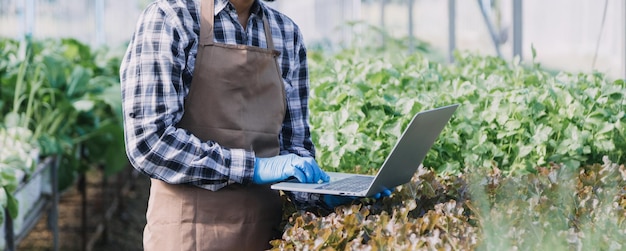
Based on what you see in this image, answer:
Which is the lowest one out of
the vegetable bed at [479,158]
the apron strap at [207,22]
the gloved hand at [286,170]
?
the vegetable bed at [479,158]

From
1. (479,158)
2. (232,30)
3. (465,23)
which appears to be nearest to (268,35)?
(232,30)

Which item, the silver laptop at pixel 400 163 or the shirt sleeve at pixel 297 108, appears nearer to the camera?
the silver laptop at pixel 400 163

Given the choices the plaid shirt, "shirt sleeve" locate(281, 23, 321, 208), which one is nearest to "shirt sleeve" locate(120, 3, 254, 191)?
the plaid shirt

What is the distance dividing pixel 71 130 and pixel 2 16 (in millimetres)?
2574

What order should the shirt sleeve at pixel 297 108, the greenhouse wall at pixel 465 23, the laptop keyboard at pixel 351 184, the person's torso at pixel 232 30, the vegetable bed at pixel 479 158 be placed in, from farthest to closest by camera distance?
the greenhouse wall at pixel 465 23 → the shirt sleeve at pixel 297 108 → the person's torso at pixel 232 30 → the laptop keyboard at pixel 351 184 → the vegetable bed at pixel 479 158

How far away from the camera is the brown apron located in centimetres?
218

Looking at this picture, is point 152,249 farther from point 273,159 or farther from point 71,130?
point 71,130

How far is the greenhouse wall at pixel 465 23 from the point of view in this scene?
6.95 metres

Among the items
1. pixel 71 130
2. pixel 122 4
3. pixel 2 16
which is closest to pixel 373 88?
pixel 71 130

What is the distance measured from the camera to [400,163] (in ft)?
A: 6.56

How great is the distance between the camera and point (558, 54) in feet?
28.7

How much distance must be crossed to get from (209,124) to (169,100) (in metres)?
0.14

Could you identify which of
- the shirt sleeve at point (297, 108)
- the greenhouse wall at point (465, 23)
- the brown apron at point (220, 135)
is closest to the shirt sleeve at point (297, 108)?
the shirt sleeve at point (297, 108)

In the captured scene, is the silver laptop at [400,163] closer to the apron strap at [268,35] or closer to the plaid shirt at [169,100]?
the plaid shirt at [169,100]
